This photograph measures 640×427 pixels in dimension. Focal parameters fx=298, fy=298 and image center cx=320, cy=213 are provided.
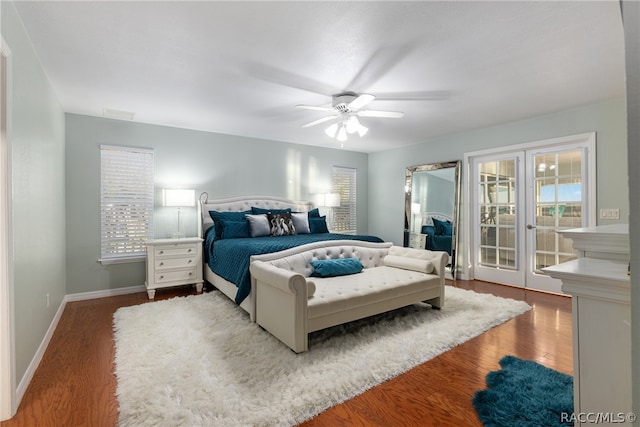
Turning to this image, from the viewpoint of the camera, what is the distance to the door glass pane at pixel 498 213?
4.52 meters

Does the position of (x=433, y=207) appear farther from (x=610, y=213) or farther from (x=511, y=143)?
(x=610, y=213)

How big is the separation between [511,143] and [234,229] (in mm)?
4206

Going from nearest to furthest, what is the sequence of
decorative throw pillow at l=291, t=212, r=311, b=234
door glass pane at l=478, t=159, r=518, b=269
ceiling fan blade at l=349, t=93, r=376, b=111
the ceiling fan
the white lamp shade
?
ceiling fan blade at l=349, t=93, r=376, b=111, the ceiling fan, the white lamp shade, door glass pane at l=478, t=159, r=518, b=269, decorative throw pillow at l=291, t=212, r=311, b=234

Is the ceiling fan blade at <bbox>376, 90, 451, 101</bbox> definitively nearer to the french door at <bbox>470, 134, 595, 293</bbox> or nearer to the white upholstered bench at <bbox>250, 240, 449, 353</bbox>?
the white upholstered bench at <bbox>250, 240, 449, 353</bbox>

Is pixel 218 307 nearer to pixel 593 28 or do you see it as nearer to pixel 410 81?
pixel 410 81

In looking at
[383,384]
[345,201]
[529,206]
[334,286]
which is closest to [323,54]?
[334,286]

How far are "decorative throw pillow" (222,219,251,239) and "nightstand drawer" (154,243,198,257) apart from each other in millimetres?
507

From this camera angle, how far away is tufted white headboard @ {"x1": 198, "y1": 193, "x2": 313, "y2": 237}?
4.59m

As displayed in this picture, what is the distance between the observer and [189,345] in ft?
8.23

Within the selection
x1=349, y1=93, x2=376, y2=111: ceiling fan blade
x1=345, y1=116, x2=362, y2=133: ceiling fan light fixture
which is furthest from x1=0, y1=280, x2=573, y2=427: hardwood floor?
x1=345, y1=116, x2=362, y2=133: ceiling fan light fixture

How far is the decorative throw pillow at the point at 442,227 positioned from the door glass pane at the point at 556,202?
1.23m

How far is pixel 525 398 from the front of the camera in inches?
71.0

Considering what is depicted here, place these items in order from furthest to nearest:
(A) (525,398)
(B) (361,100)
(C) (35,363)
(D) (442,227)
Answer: (D) (442,227) → (B) (361,100) → (C) (35,363) → (A) (525,398)

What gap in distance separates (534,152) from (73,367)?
5.67m
